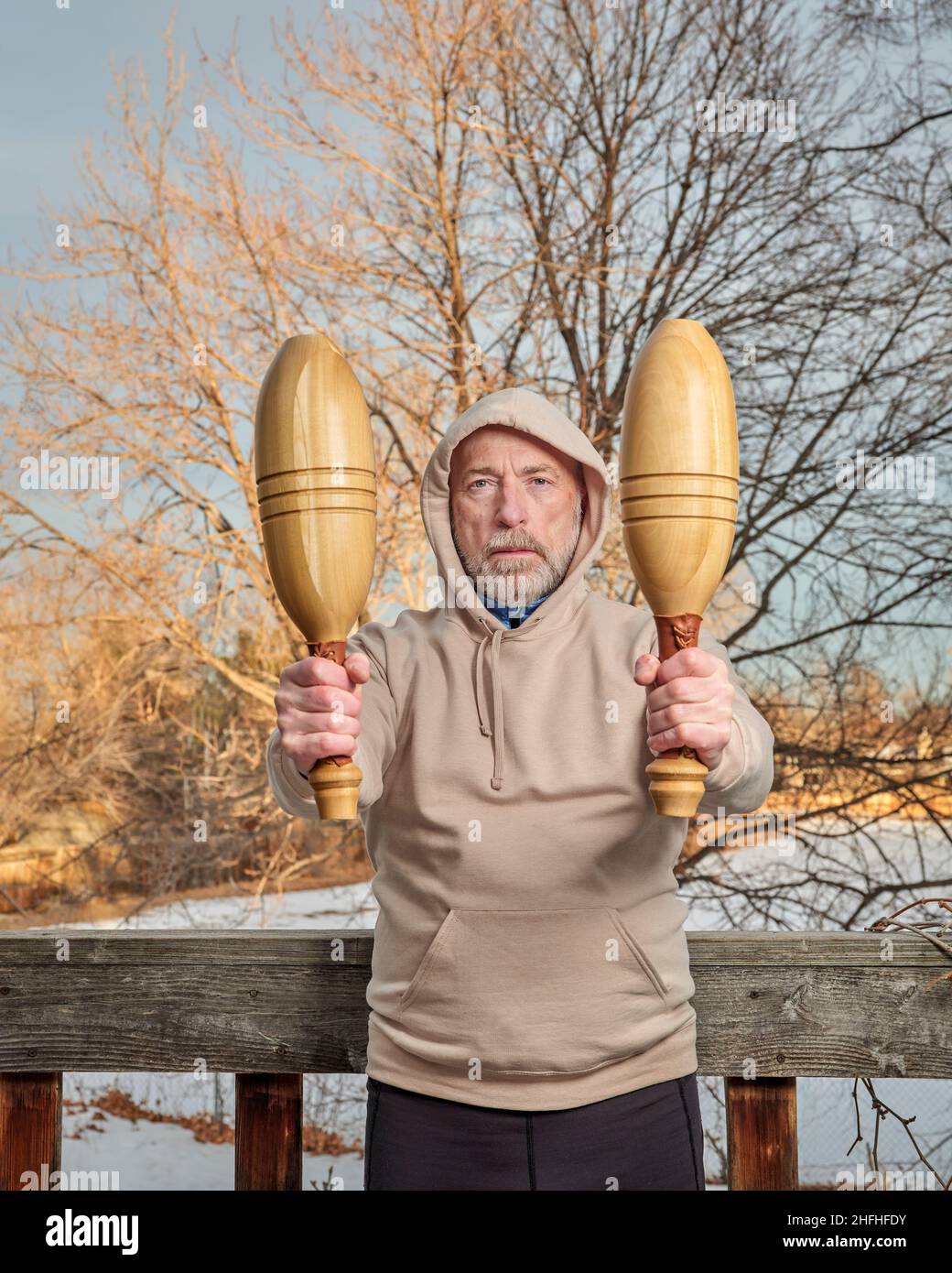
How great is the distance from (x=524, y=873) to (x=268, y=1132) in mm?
538

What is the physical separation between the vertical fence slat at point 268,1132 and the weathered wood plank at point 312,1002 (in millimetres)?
30

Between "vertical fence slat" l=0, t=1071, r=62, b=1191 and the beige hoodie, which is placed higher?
the beige hoodie

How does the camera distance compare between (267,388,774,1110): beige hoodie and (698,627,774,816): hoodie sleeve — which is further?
(267,388,774,1110): beige hoodie

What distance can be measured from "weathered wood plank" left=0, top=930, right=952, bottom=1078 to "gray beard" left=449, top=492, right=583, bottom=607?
51 centimetres

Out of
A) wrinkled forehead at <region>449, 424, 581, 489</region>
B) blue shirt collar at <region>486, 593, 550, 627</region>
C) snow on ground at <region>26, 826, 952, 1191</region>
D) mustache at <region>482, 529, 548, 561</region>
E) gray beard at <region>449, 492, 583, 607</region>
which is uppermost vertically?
wrinkled forehead at <region>449, 424, 581, 489</region>

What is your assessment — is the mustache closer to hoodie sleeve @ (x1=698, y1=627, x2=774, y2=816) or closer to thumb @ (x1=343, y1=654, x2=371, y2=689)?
hoodie sleeve @ (x1=698, y1=627, x2=774, y2=816)

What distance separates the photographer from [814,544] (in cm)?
484

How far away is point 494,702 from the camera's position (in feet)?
4.97

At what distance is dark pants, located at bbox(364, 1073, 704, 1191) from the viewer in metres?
1.41

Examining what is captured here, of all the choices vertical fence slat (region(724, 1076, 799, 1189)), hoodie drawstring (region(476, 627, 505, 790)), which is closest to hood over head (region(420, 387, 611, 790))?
hoodie drawstring (region(476, 627, 505, 790))

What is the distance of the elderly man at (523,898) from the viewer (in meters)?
1.41

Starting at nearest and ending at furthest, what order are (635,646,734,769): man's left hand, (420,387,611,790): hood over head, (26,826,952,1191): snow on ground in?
(635,646,734,769): man's left hand, (420,387,611,790): hood over head, (26,826,952,1191): snow on ground

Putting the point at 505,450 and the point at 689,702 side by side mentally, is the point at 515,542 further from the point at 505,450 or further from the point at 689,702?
the point at 689,702

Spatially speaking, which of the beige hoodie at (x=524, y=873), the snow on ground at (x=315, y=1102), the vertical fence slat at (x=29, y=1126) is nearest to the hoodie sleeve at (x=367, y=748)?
the beige hoodie at (x=524, y=873)
